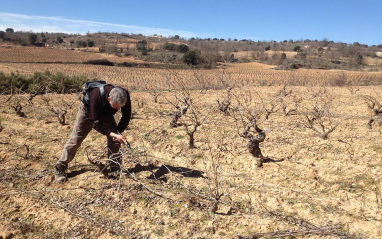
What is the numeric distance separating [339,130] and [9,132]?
6.89 meters

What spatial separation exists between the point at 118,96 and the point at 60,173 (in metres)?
1.53

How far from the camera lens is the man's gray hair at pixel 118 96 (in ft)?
9.62

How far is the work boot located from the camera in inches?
140

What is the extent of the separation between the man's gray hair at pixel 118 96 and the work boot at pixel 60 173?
1.35 meters

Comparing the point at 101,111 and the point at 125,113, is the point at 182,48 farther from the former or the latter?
the point at 101,111

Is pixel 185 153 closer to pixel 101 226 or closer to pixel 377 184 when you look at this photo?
pixel 101 226

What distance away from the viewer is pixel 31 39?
56.5 m

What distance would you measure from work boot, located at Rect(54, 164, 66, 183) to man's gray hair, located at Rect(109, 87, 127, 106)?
1347 millimetres

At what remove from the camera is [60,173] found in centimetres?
358

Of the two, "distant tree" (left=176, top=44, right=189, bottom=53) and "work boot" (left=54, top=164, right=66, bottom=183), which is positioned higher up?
"distant tree" (left=176, top=44, right=189, bottom=53)

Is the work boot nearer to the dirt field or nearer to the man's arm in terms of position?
the dirt field

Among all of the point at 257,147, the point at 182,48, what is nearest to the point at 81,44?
the point at 182,48

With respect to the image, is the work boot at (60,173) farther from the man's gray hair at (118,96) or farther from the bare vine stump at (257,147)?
the bare vine stump at (257,147)

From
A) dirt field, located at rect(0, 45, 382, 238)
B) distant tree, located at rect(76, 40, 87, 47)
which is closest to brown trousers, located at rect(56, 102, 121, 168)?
dirt field, located at rect(0, 45, 382, 238)
